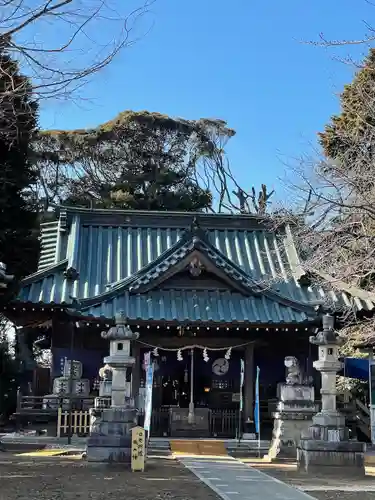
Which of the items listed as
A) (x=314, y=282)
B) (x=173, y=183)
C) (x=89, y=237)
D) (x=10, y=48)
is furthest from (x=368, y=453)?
(x=173, y=183)

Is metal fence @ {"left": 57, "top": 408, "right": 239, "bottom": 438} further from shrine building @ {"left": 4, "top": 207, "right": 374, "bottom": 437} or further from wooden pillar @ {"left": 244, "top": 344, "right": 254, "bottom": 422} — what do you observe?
wooden pillar @ {"left": 244, "top": 344, "right": 254, "bottom": 422}

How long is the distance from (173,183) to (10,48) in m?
31.2

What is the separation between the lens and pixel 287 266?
72.4ft

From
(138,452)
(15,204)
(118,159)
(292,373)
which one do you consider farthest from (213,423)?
(118,159)

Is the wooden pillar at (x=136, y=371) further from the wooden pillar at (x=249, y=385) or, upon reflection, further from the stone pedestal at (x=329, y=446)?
the stone pedestal at (x=329, y=446)

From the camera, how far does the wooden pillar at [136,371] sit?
18.9 metres

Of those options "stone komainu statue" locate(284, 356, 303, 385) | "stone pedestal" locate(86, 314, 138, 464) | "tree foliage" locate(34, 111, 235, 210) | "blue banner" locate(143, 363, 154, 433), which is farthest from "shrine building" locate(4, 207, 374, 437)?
"tree foliage" locate(34, 111, 235, 210)

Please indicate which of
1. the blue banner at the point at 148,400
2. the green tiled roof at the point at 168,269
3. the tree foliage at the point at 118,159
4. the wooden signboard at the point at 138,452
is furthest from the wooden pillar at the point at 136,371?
the tree foliage at the point at 118,159

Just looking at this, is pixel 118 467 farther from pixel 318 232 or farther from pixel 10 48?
pixel 10 48

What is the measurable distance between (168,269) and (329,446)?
8.26 m

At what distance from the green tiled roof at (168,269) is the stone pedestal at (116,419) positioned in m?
4.08

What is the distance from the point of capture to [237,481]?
11.0m

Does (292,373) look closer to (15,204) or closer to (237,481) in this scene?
(237,481)

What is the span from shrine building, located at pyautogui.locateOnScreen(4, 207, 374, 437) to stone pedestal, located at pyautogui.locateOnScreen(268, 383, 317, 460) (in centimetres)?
257
